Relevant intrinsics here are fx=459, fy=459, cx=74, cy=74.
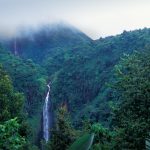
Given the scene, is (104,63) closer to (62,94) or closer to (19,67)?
(62,94)

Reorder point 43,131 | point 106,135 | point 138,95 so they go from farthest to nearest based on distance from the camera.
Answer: point 43,131, point 106,135, point 138,95

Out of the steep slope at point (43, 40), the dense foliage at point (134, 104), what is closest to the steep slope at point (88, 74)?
the steep slope at point (43, 40)

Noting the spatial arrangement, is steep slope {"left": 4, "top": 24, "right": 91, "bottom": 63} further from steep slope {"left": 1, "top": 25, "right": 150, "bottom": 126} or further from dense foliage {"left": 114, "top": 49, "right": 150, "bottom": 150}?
dense foliage {"left": 114, "top": 49, "right": 150, "bottom": 150}

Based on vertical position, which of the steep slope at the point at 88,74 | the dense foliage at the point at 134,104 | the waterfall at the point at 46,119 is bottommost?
the waterfall at the point at 46,119

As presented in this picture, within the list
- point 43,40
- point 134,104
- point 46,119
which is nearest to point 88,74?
point 46,119

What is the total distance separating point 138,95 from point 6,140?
7154mm

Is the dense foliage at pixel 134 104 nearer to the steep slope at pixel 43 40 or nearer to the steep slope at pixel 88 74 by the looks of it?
the steep slope at pixel 88 74

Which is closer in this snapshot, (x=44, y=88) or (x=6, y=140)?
(x=6, y=140)

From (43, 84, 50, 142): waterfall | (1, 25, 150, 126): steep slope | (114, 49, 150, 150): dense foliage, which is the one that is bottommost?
(43, 84, 50, 142): waterfall

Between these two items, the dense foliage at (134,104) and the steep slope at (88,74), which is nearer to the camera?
the dense foliage at (134,104)

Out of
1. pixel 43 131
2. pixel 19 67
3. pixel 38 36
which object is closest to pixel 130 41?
pixel 19 67

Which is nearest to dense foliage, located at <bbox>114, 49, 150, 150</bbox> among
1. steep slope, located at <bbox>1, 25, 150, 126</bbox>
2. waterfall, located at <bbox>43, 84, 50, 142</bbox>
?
waterfall, located at <bbox>43, 84, 50, 142</bbox>

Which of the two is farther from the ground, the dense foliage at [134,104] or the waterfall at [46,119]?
the dense foliage at [134,104]

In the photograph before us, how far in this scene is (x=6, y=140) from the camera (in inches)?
359
